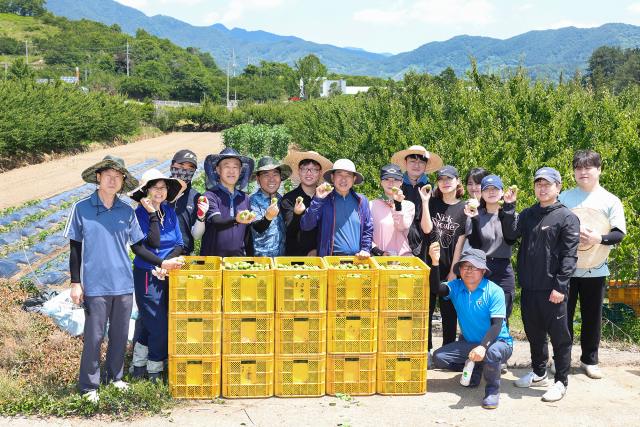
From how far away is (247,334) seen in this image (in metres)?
4.52

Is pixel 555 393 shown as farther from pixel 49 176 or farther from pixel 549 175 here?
pixel 49 176

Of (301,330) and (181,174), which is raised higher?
(181,174)

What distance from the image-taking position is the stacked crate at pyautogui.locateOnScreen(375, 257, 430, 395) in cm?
458

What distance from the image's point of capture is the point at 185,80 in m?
100

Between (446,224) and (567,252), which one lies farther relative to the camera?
(446,224)

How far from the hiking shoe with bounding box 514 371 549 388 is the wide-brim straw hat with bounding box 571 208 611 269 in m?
1.14

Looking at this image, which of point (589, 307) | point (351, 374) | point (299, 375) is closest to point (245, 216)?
point (299, 375)

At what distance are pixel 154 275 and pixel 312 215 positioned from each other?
157 cm

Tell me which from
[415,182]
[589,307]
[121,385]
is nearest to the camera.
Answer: [121,385]

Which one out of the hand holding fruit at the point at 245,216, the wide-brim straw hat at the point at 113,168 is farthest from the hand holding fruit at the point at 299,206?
the wide-brim straw hat at the point at 113,168

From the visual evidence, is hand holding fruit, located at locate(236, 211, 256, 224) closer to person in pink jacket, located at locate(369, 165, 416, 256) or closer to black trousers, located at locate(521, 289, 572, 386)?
person in pink jacket, located at locate(369, 165, 416, 256)

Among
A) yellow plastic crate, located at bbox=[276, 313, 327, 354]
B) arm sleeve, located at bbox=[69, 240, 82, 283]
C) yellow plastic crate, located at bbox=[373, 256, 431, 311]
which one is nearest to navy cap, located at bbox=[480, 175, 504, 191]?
yellow plastic crate, located at bbox=[373, 256, 431, 311]

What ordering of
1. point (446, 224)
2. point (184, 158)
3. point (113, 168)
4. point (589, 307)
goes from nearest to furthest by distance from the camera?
1. point (113, 168)
2. point (589, 307)
3. point (446, 224)
4. point (184, 158)

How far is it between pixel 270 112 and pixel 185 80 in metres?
45.7
